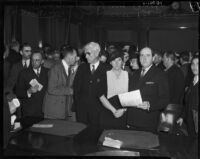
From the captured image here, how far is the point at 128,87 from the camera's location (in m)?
2.15

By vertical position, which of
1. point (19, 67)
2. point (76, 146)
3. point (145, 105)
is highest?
point (19, 67)

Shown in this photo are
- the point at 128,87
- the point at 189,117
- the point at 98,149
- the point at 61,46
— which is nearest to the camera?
the point at 98,149

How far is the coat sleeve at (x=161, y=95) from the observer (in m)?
1.99

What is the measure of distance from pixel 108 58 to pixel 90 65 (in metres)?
0.15

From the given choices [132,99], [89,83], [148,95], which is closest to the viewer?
[132,99]

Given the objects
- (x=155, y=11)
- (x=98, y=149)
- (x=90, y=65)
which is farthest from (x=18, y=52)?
(x=98, y=149)

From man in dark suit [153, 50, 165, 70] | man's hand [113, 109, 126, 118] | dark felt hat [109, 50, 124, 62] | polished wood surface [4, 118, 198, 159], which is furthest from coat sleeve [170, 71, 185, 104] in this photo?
polished wood surface [4, 118, 198, 159]

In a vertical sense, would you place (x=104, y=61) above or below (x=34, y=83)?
above

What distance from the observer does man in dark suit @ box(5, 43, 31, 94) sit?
7.29 feet

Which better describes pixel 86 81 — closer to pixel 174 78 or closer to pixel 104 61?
pixel 104 61

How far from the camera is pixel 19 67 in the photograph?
2.30 meters

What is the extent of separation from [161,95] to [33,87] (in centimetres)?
97

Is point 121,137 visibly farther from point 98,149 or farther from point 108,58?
point 108,58

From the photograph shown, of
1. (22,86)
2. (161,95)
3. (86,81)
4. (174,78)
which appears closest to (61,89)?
(86,81)
